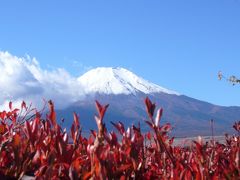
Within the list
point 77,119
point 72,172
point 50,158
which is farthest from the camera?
point 77,119

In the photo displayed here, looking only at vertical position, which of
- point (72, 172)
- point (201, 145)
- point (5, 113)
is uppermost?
point (5, 113)

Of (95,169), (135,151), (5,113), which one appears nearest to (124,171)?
(135,151)

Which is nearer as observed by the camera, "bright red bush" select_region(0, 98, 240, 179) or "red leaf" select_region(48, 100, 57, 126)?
"bright red bush" select_region(0, 98, 240, 179)

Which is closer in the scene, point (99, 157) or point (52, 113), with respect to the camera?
point (99, 157)

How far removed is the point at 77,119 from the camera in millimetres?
2281

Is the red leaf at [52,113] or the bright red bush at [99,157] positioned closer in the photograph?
the bright red bush at [99,157]

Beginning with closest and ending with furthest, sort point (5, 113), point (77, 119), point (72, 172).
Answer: point (72, 172) → point (77, 119) → point (5, 113)

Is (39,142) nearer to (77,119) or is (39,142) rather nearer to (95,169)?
(77,119)

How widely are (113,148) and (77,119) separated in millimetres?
216

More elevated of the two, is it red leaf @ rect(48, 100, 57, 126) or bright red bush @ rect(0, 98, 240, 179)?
red leaf @ rect(48, 100, 57, 126)

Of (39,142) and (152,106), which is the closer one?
(152,106)

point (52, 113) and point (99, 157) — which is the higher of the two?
point (52, 113)

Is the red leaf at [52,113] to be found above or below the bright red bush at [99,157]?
above

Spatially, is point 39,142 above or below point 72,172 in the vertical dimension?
above
